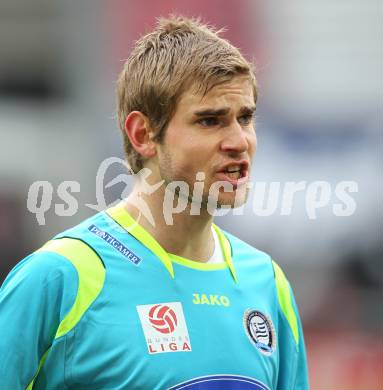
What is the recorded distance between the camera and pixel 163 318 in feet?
8.98

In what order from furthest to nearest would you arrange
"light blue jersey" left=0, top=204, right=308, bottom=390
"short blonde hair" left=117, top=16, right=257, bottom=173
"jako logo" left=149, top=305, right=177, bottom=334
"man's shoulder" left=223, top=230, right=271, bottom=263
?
"man's shoulder" left=223, top=230, right=271, bottom=263
"short blonde hair" left=117, top=16, right=257, bottom=173
"jako logo" left=149, top=305, right=177, bottom=334
"light blue jersey" left=0, top=204, right=308, bottom=390

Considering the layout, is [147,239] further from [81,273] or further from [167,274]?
[81,273]

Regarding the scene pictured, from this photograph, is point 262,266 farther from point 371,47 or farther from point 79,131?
point 371,47

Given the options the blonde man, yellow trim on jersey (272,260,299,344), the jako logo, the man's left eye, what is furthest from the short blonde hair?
yellow trim on jersey (272,260,299,344)

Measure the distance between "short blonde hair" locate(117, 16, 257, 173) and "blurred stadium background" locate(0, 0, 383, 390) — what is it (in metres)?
3.94

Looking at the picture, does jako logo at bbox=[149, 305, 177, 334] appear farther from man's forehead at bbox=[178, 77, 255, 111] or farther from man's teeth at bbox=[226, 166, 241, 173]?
man's forehead at bbox=[178, 77, 255, 111]

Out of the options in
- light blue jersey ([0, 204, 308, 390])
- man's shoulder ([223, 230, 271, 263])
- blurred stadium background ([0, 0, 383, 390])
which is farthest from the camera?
blurred stadium background ([0, 0, 383, 390])

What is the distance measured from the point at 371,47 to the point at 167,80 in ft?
18.7

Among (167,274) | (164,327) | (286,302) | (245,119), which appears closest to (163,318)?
(164,327)

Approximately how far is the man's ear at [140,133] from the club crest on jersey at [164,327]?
0.48 m

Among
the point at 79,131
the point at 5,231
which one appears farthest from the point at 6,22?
the point at 5,231

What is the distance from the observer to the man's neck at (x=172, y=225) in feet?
9.42

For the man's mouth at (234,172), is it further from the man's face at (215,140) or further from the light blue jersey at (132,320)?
the light blue jersey at (132,320)

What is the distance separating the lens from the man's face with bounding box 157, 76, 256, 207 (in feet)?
9.09
